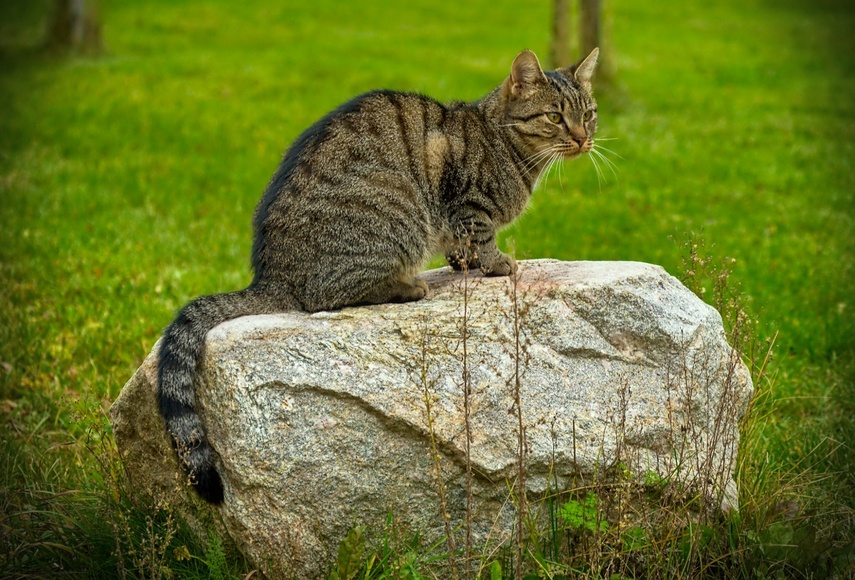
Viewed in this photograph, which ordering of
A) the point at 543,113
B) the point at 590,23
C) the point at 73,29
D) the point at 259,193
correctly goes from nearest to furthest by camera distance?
the point at 543,113, the point at 259,193, the point at 590,23, the point at 73,29

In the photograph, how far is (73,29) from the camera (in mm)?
18578

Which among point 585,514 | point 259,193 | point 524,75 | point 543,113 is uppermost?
point 524,75

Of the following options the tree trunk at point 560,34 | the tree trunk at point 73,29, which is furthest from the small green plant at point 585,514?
the tree trunk at point 73,29

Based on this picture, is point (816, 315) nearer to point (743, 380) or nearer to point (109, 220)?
point (743, 380)

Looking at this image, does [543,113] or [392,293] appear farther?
[543,113]

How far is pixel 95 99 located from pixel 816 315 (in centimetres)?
1087

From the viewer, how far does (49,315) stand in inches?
275

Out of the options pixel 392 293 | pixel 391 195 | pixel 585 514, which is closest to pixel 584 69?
pixel 391 195

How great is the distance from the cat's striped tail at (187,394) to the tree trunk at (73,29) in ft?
53.4

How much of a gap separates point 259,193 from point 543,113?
6.30 m

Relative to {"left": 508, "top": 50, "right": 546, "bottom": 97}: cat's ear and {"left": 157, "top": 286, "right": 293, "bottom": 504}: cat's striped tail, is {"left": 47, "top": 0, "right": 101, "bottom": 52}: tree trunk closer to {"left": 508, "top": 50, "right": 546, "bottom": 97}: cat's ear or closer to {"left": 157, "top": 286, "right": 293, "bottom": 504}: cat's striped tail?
{"left": 508, "top": 50, "right": 546, "bottom": 97}: cat's ear

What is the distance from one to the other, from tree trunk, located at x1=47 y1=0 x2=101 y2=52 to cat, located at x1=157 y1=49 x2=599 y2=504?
1567 centimetres

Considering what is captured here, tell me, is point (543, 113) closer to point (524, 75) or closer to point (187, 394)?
point (524, 75)

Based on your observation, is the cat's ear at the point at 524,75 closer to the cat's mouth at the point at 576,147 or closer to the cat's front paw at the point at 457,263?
the cat's mouth at the point at 576,147
